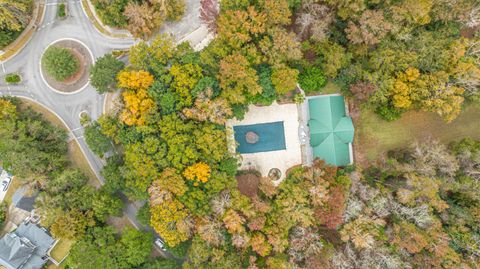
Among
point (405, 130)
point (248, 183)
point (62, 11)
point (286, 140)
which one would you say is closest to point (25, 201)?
point (62, 11)

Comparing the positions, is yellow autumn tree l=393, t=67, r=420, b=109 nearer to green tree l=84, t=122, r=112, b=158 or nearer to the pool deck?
the pool deck

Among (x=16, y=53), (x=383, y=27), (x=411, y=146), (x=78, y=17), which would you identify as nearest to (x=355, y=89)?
(x=383, y=27)

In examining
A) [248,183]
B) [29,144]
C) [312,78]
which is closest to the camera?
[29,144]

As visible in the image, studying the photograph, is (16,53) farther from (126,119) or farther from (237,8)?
(237,8)

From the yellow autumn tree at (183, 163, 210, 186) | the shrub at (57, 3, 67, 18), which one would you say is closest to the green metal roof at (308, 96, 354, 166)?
the yellow autumn tree at (183, 163, 210, 186)

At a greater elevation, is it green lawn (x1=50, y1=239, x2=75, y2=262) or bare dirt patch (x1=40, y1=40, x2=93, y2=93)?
bare dirt patch (x1=40, y1=40, x2=93, y2=93)

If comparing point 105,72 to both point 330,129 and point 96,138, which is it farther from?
point 330,129
